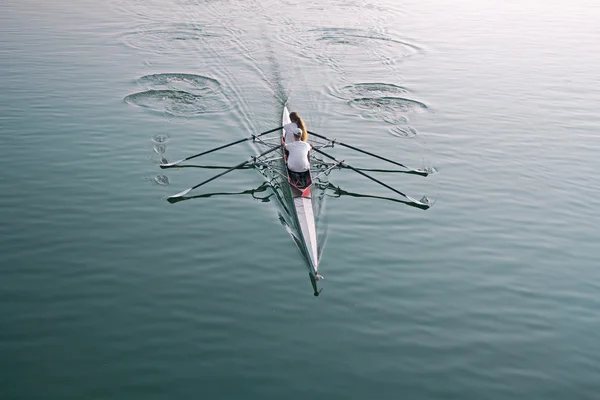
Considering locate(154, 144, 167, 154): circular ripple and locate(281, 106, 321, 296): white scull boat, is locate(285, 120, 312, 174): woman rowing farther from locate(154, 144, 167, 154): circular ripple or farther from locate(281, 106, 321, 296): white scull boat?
locate(154, 144, 167, 154): circular ripple

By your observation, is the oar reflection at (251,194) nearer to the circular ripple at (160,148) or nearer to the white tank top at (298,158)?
the white tank top at (298,158)

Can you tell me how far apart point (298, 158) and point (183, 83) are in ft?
42.0

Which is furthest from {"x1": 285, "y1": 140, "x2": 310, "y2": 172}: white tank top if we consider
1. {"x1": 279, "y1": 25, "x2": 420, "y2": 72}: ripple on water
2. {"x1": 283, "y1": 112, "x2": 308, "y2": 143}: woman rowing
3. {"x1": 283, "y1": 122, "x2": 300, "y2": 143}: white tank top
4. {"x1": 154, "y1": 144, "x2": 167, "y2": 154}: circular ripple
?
{"x1": 279, "y1": 25, "x2": 420, "y2": 72}: ripple on water

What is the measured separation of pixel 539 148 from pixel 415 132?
5.18 meters

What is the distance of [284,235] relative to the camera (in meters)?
17.6

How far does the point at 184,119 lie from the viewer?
26016mm

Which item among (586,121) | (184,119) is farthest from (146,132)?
(586,121)

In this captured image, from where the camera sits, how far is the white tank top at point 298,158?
19266mm

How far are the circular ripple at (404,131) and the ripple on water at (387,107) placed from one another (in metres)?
0.61

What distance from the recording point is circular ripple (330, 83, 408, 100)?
30.2 meters

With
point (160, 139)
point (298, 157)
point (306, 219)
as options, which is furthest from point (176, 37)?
point (306, 219)

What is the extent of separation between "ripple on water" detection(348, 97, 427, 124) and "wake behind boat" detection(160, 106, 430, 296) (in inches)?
170

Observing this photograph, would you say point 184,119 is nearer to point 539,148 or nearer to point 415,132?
point 415,132

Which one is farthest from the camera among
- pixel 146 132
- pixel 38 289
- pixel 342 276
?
pixel 146 132
